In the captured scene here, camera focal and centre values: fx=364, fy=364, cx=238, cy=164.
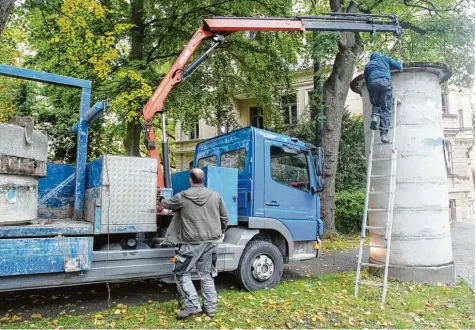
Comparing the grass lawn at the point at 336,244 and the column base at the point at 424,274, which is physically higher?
the column base at the point at 424,274

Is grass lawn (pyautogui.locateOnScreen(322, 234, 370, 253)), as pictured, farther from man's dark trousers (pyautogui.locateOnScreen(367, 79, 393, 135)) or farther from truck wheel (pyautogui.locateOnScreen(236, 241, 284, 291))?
man's dark trousers (pyautogui.locateOnScreen(367, 79, 393, 135))

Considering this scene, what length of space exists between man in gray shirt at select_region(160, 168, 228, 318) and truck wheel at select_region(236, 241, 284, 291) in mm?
1173

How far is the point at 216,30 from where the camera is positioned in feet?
24.4

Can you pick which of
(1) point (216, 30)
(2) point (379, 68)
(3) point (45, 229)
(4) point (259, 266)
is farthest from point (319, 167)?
(3) point (45, 229)

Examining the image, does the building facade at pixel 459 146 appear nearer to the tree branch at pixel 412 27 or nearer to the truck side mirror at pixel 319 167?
the tree branch at pixel 412 27

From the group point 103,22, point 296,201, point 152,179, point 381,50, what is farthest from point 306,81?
point 152,179

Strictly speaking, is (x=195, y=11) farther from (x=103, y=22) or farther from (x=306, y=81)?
(x=306, y=81)

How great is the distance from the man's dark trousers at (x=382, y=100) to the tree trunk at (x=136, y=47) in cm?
854

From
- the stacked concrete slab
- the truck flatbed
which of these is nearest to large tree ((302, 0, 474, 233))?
the truck flatbed

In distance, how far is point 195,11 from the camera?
502 inches

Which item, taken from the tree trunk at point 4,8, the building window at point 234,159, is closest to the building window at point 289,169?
the building window at point 234,159

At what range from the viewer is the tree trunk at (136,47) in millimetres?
12734

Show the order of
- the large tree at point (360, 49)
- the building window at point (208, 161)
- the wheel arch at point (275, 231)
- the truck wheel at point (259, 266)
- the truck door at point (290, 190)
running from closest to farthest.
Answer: the truck wheel at point (259, 266) < the wheel arch at point (275, 231) < the truck door at point (290, 190) < the building window at point (208, 161) < the large tree at point (360, 49)

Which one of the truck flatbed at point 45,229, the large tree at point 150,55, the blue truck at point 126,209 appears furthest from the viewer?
the large tree at point 150,55
